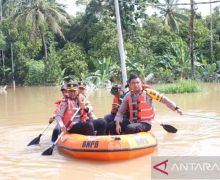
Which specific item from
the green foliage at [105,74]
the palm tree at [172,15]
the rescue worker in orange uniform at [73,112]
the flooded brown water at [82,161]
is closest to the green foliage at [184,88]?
the flooded brown water at [82,161]

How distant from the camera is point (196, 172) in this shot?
5.11 meters

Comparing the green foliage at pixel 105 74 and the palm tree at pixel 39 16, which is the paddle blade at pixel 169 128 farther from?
the palm tree at pixel 39 16

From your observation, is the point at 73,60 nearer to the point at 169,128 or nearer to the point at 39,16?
the point at 39,16

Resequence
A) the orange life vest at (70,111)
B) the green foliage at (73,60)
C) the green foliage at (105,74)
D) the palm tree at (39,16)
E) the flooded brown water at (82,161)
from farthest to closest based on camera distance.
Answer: the green foliage at (73,60) < the palm tree at (39,16) < the green foliage at (105,74) < the orange life vest at (70,111) < the flooded brown water at (82,161)

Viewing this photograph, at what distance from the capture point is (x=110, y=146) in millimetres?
5758

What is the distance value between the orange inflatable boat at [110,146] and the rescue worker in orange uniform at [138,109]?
22 cm

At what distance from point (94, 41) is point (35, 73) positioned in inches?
173

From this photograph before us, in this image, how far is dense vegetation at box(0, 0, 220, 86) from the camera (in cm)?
2481

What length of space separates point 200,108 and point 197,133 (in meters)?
4.08

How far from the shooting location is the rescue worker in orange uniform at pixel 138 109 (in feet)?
21.0

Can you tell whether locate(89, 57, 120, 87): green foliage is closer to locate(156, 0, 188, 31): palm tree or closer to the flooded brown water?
locate(156, 0, 188, 31): palm tree

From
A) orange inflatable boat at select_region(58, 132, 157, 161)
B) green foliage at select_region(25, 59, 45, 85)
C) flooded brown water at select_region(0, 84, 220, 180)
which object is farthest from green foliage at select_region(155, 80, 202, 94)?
green foliage at select_region(25, 59, 45, 85)

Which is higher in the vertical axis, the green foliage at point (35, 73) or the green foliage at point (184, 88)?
the green foliage at point (35, 73)

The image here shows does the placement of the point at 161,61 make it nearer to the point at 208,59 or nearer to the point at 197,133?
the point at 208,59
